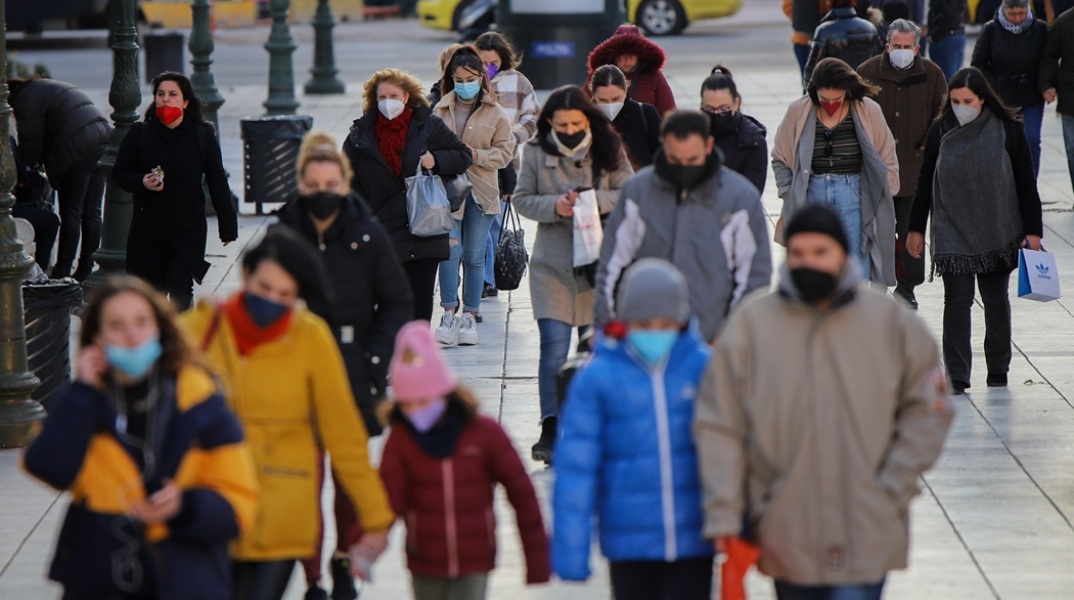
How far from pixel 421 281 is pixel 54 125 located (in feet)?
13.1

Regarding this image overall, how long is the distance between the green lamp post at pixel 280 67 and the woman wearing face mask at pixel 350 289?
48.2 feet

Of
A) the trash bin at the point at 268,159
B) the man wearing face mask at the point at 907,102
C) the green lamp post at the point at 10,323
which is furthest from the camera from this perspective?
the trash bin at the point at 268,159

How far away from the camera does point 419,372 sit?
5.25 meters

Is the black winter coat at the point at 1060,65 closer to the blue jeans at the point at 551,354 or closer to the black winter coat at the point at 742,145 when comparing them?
the black winter coat at the point at 742,145

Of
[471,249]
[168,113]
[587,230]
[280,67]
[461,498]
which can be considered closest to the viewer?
[461,498]

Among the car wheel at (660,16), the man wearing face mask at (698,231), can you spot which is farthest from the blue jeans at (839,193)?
the car wheel at (660,16)

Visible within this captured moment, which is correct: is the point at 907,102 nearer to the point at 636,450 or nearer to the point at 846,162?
the point at 846,162

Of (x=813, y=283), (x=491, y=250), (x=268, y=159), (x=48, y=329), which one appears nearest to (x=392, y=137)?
(x=48, y=329)

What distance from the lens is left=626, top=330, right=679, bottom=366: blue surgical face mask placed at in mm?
5156

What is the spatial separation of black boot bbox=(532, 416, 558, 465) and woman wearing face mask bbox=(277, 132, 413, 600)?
1865mm

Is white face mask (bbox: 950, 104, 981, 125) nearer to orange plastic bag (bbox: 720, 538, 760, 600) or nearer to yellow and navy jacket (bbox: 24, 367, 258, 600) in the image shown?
orange plastic bag (bbox: 720, 538, 760, 600)

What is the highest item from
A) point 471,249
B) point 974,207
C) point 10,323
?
point 974,207

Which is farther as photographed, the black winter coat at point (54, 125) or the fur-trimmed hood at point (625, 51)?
the black winter coat at point (54, 125)

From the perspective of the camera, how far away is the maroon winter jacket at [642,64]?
35.9 ft
